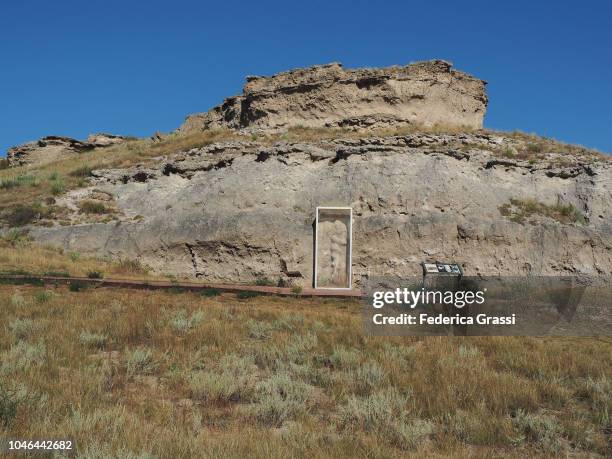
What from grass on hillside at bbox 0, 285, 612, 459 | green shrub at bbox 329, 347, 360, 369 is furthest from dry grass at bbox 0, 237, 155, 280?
green shrub at bbox 329, 347, 360, 369

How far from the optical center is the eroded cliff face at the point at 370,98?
87.4 feet

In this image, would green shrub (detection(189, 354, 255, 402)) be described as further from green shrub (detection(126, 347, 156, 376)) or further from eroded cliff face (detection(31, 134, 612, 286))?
eroded cliff face (detection(31, 134, 612, 286))

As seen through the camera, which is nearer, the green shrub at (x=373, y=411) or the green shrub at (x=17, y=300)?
the green shrub at (x=373, y=411)

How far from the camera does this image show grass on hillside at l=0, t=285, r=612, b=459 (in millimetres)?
4797

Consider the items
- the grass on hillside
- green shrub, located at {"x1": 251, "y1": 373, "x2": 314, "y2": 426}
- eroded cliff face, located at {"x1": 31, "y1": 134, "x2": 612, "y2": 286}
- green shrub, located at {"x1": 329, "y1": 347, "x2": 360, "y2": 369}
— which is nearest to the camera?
the grass on hillside

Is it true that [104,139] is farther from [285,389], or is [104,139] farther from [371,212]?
[285,389]

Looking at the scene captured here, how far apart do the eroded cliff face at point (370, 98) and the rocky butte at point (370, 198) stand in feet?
0.29

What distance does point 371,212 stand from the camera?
2058 centimetres

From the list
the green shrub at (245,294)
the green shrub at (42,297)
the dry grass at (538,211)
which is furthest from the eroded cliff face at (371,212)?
the green shrub at (42,297)

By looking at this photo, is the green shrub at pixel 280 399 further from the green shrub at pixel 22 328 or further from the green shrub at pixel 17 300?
the green shrub at pixel 17 300

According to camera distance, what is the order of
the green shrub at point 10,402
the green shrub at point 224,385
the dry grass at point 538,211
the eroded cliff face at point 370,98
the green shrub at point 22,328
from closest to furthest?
the green shrub at point 10,402
the green shrub at point 224,385
the green shrub at point 22,328
the dry grass at point 538,211
the eroded cliff face at point 370,98

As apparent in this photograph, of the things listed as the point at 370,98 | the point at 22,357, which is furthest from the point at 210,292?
the point at 370,98

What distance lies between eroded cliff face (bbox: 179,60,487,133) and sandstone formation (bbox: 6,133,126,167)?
25901mm

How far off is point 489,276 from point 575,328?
5.78 meters
